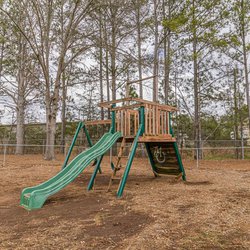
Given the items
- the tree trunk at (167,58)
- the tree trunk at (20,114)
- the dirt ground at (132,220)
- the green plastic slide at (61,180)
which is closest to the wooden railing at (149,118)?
the green plastic slide at (61,180)

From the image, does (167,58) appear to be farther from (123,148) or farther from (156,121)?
(123,148)

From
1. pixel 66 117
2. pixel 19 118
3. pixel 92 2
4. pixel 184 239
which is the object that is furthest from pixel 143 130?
pixel 66 117

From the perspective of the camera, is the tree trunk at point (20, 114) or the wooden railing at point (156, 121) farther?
the tree trunk at point (20, 114)

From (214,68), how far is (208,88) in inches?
50.1

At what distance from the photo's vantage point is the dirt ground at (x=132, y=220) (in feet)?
7.94

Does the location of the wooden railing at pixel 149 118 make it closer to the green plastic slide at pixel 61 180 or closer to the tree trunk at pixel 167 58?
the green plastic slide at pixel 61 180

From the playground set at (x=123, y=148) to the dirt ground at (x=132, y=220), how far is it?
0.26 metres

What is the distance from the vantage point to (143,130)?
5234 millimetres

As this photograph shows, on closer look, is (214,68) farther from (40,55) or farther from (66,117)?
(66,117)

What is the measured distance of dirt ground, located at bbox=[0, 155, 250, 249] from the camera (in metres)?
2.42

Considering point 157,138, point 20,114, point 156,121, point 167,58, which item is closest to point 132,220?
point 157,138

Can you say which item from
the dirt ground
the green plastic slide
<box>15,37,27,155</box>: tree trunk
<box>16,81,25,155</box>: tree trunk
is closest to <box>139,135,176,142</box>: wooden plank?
the green plastic slide

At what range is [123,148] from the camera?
500cm

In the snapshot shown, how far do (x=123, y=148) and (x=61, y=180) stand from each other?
4.55 feet
